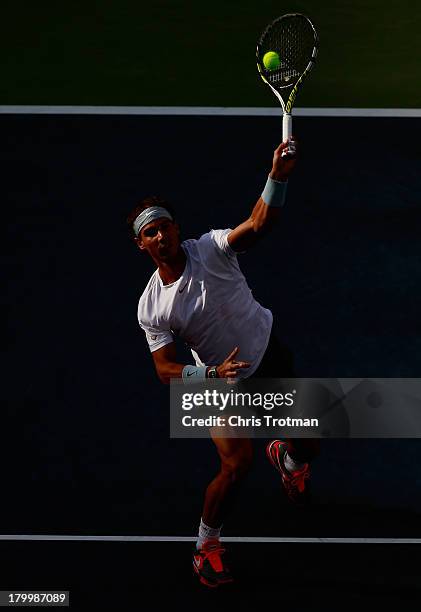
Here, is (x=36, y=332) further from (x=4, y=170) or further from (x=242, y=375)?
(x=242, y=375)

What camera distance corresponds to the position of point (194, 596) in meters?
5.78

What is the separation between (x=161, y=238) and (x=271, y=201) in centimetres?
70

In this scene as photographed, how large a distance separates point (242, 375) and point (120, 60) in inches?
191

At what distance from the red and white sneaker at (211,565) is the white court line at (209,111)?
4.25m

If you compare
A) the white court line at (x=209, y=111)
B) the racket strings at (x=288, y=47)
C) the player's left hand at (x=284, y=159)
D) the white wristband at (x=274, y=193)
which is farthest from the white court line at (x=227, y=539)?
the white court line at (x=209, y=111)

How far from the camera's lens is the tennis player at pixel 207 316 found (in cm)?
579

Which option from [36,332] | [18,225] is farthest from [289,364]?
[18,225]

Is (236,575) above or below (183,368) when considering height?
below

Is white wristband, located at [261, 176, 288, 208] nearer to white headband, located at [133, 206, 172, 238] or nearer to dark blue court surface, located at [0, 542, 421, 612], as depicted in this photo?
white headband, located at [133, 206, 172, 238]

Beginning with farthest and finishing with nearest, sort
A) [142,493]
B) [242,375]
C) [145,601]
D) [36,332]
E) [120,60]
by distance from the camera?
1. [120,60]
2. [36,332]
3. [142,493]
4. [242,375]
5. [145,601]

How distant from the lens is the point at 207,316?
600cm

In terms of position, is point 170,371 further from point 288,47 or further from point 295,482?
point 288,47

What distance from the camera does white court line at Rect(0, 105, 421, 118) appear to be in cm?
901
